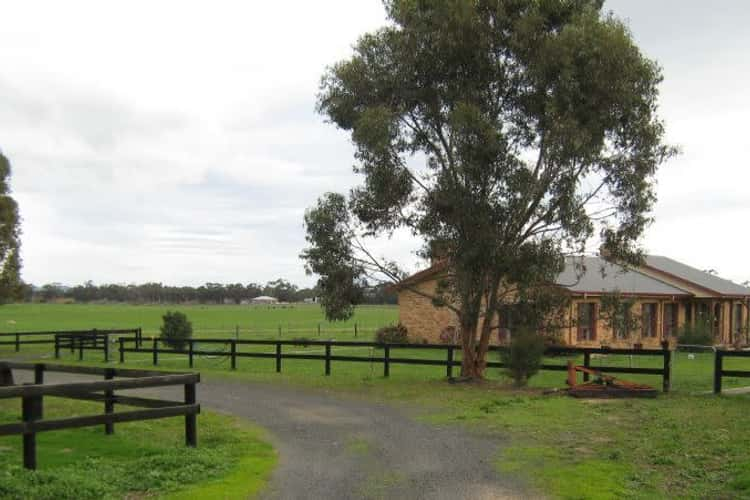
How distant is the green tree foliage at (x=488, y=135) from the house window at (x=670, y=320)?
20.1 m

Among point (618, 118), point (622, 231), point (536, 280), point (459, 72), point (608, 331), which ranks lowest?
point (608, 331)

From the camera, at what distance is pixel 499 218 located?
17953mm


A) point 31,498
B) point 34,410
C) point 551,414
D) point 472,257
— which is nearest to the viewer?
point 31,498

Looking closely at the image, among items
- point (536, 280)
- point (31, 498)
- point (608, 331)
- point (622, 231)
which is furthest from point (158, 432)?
point (608, 331)

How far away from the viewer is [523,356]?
17.5 m

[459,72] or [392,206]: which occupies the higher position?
[459,72]

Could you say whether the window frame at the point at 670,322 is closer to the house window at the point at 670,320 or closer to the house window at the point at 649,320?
A: the house window at the point at 670,320

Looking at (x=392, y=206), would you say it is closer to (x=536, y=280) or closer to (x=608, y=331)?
(x=536, y=280)

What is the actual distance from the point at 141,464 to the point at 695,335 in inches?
1171

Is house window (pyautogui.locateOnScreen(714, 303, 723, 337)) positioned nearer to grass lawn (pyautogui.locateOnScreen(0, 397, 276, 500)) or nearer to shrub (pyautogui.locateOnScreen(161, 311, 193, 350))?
shrub (pyautogui.locateOnScreen(161, 311, 193, 350))

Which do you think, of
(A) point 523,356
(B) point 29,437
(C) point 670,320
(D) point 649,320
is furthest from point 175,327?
(B) point 29,437

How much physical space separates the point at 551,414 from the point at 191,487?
7367 millimetres

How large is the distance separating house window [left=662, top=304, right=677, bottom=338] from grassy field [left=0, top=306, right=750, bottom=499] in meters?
15.8

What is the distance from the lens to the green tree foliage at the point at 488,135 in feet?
56.4
